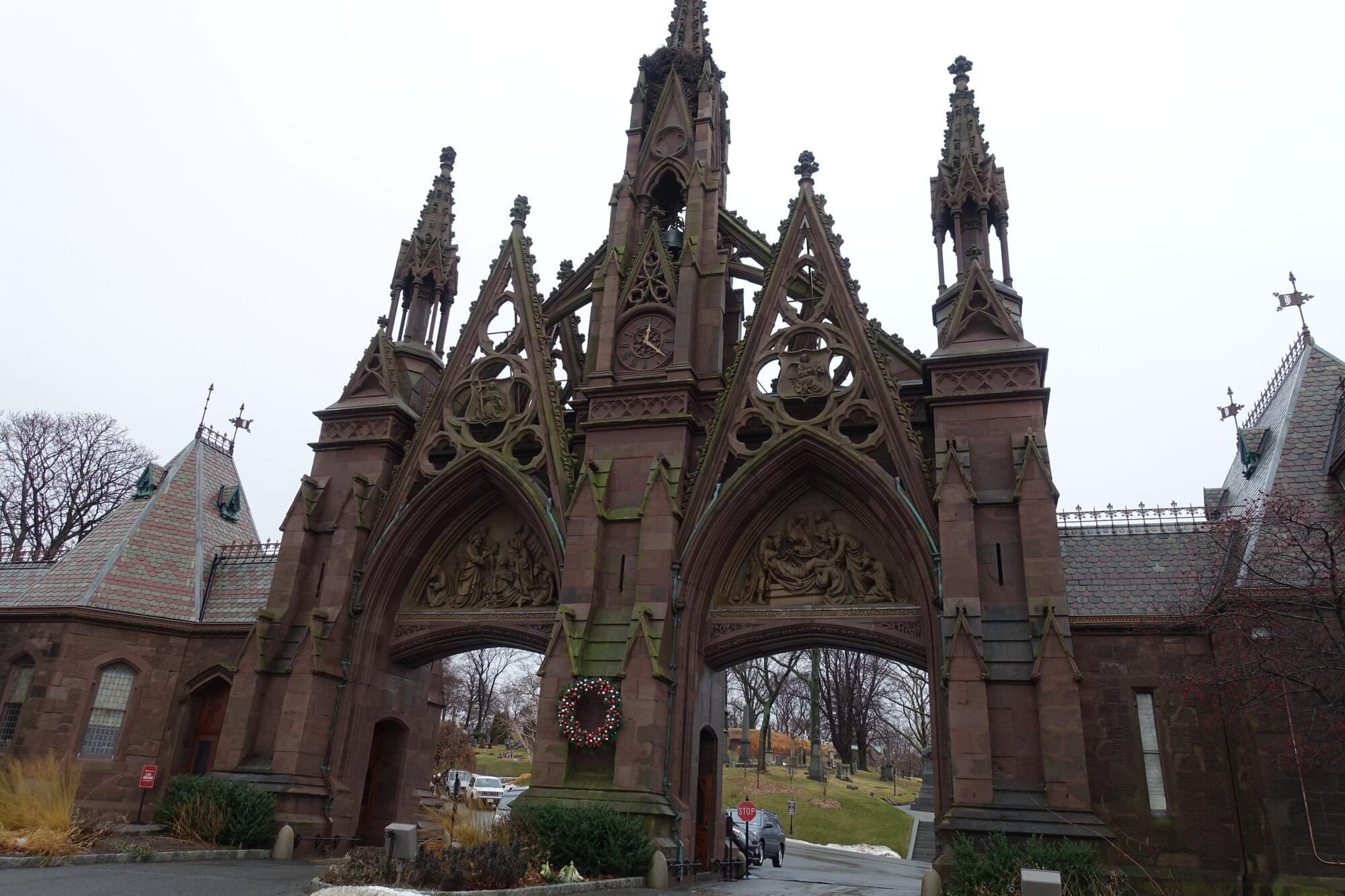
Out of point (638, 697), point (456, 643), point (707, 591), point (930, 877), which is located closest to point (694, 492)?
point (707, 591)

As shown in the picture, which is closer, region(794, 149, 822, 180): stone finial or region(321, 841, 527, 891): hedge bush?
region(321, 841, 527, 891): hedge bush

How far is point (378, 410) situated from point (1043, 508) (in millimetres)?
14644

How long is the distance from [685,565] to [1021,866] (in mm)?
7676

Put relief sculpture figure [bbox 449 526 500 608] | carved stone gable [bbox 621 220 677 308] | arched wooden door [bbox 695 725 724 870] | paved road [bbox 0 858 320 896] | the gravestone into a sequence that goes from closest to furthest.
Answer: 1. paved road [bbox 0 858 320 896]
2. arched wooden door [bbox 695 725 724 870]
3. relief sculpture figure [bbox 449 526 500 608]
4. carved stone gable [bbox 621 220 677 308]
5. the gravestone

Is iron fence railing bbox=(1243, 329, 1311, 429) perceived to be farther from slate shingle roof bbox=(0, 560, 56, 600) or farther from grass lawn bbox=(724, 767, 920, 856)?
slate shingle roof bbox=(0, 560, 56, 600)

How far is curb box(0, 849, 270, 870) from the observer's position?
1211cm

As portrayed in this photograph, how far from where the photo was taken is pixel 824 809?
3981cm

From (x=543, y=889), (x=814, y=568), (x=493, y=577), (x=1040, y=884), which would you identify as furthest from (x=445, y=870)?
(x=493, y=577)

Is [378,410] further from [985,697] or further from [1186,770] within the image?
[1186,770]

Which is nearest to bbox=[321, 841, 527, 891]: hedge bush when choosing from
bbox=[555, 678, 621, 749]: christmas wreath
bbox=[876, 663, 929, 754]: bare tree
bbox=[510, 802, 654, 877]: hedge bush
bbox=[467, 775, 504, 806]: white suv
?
bbox=[510, 802, 654, 877]: hedge bush

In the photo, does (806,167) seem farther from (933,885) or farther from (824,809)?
(824,809)

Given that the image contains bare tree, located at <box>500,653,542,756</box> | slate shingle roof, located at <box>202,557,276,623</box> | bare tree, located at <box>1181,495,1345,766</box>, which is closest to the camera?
bare tree, located at <box>1181,495,1345,766</box>

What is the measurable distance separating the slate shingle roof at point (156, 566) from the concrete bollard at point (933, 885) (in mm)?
16646

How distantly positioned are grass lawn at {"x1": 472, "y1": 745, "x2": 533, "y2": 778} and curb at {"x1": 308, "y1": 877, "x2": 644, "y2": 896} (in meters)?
39.2
